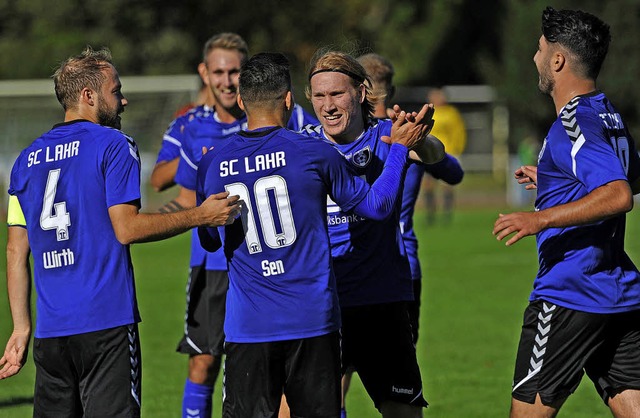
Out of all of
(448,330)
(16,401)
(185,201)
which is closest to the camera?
(185,201)

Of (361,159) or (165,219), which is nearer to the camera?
(165,219)

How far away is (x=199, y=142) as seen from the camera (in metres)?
7.21

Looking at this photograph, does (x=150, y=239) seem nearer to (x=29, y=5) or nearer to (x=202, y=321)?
(x=202, y=321)

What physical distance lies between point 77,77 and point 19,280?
997 millimetres

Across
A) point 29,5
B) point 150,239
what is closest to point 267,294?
point 150,239

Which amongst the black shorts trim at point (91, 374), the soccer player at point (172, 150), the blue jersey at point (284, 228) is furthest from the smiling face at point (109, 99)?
the soccer player at point (172, 150)

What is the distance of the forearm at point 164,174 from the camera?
24.0 ft

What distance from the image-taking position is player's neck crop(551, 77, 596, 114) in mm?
5328

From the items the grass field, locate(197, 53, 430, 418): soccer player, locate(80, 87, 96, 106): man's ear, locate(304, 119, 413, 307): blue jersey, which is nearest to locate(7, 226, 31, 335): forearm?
locate(80, 87, 96, 106): man's ear

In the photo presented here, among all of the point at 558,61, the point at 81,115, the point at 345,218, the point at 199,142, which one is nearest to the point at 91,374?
the point at 81,115

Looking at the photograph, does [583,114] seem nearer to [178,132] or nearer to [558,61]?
[558,61]

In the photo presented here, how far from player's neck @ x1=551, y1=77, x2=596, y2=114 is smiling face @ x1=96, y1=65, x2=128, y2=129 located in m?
2.07

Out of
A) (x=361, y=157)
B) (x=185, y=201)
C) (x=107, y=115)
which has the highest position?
→ (x=107, y=115)

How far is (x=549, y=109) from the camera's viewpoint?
118 feet
